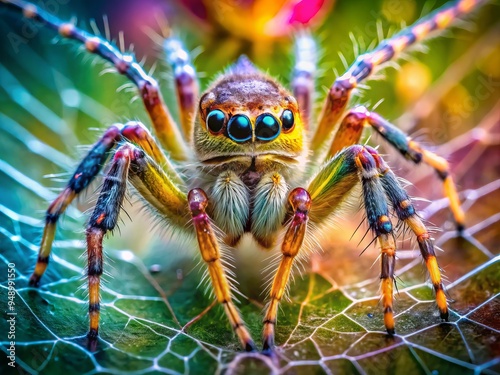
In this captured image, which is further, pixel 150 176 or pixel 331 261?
pixel 331 261

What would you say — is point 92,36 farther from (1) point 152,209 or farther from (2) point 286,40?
(2) point 286,40

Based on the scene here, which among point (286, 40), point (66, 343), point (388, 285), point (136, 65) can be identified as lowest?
point (66, 343)

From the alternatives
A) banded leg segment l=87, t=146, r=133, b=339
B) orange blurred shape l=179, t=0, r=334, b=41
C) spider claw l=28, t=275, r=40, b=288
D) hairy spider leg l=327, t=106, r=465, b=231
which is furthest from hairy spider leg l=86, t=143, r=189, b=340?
orange blurred shape l=179, t=0, r=334, b=41

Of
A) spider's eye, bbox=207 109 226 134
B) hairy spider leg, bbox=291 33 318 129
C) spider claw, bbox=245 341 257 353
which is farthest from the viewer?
hairy spider leg, bbox=291 33 318 129

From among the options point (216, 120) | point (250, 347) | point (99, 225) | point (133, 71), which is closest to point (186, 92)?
point (133, 71)

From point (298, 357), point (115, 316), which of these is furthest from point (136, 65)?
point (298, 357)

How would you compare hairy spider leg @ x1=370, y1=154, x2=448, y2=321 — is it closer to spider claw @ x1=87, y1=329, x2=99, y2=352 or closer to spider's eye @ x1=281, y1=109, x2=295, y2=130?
spider's eye @ x1=281, y1=109, x2=295, y2=130

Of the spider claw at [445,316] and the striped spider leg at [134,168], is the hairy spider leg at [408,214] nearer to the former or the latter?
the spider claw at [445,316]
